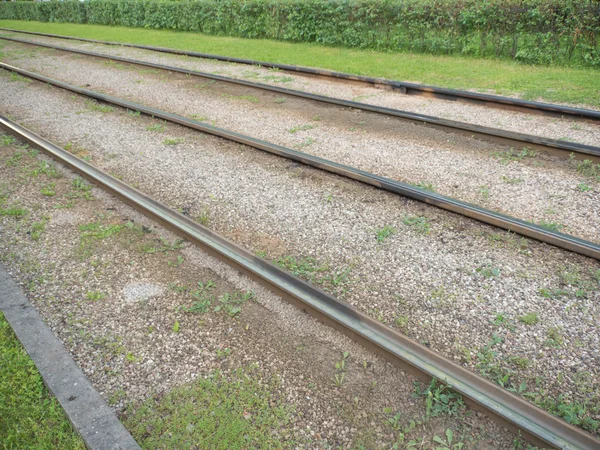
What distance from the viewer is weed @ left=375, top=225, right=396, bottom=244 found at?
16.1 ft

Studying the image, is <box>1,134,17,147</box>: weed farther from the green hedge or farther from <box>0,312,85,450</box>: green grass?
the green hedge

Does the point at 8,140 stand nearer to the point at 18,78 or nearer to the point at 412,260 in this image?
the point at 18,78

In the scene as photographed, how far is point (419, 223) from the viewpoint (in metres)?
5.13

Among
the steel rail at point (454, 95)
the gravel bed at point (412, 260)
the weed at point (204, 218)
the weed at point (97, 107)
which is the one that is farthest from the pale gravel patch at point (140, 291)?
the steel rail at point (454, 95)

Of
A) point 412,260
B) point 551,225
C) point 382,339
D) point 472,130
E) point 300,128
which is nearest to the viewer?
point 382,339

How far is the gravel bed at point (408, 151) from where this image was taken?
5.47 m

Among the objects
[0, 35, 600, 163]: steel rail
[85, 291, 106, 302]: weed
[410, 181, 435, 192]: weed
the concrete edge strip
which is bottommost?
[85, 291, 106, 302]: weed

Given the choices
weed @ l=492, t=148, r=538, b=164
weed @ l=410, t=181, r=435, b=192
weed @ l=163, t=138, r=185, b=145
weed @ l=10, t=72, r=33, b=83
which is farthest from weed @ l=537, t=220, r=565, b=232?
weed @ l=10, t=72, r=33, b=83

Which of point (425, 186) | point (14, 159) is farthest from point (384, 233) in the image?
point (14, 159)

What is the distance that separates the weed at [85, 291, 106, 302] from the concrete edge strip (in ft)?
1.44

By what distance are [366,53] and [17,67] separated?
431 inches

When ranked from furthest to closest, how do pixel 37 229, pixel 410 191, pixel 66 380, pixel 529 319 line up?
pixel 410 191, pixel 37 229, pixel 529 319, pixel 66 380

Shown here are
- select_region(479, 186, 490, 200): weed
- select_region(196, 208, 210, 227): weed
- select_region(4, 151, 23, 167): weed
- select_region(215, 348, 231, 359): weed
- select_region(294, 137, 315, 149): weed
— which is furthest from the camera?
select_region(294, 137, 315, 149): weed

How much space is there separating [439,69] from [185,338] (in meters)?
10.9
